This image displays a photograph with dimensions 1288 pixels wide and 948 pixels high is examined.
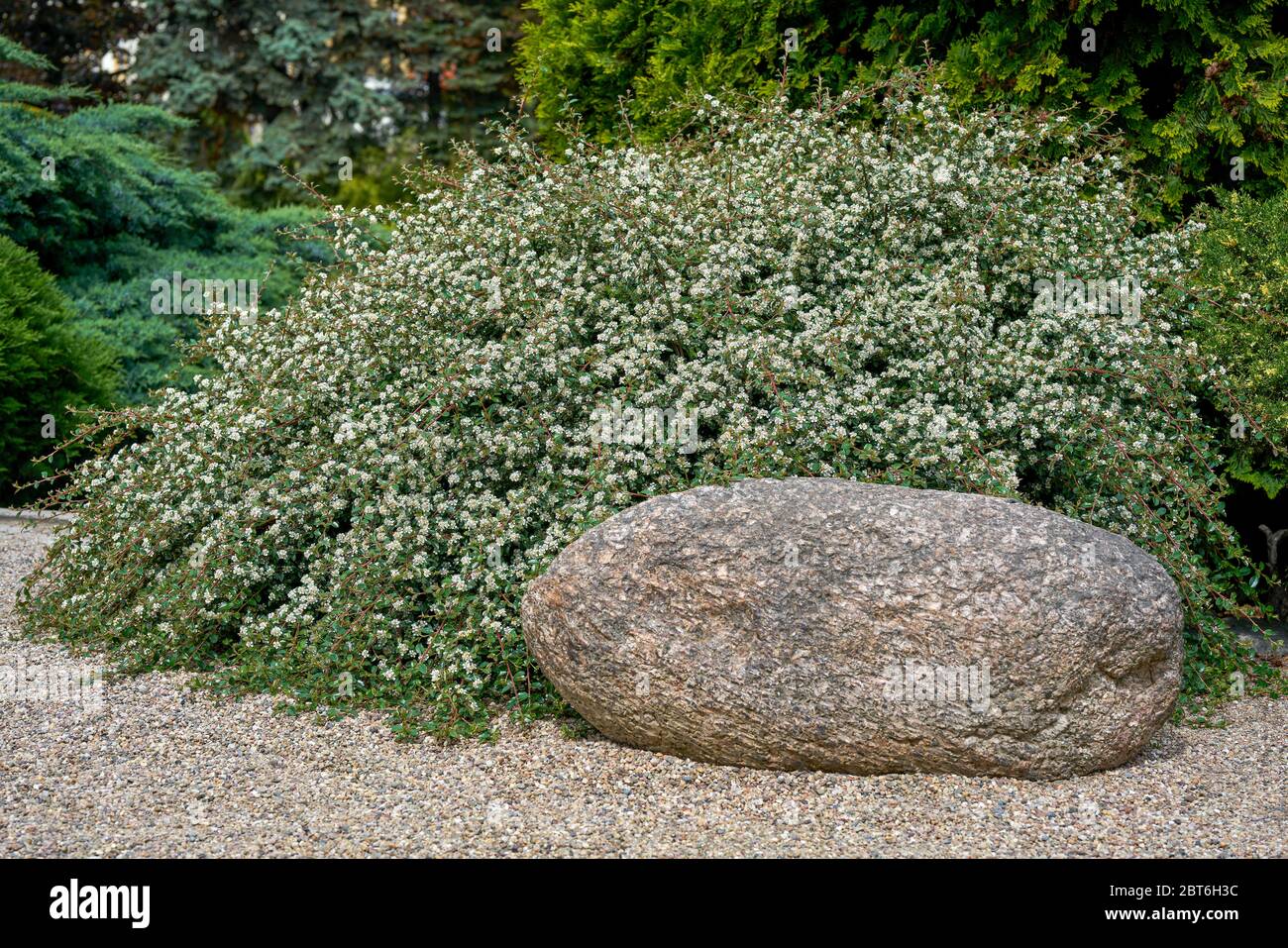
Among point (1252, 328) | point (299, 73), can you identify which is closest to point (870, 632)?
point (1252, 328)

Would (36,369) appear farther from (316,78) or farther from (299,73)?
(299,73)

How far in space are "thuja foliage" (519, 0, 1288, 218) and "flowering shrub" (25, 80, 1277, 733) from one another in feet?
1.97

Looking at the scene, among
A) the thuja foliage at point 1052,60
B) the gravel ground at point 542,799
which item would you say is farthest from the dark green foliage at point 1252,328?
the gravel ground at point 542,799

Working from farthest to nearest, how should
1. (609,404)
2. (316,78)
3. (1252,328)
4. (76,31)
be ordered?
1. (316,78)
2. (76,31)
3. (1252,328)
4. (609,404)

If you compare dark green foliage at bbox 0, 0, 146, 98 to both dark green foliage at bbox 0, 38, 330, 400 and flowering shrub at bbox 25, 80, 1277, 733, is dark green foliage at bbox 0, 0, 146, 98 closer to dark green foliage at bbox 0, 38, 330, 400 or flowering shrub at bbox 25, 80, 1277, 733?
dark green foliage at bbox 0, 38, 330, 400

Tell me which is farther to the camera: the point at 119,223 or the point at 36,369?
the point at 119,223

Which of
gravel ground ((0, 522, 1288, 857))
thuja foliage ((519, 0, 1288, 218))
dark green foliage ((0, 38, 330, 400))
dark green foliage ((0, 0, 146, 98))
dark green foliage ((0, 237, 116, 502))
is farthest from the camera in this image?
dark green foliage ((0, 0, 146, 98))

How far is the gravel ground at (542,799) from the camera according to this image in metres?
3.03

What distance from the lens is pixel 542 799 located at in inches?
130

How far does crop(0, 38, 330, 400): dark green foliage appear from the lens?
8328 millimetres

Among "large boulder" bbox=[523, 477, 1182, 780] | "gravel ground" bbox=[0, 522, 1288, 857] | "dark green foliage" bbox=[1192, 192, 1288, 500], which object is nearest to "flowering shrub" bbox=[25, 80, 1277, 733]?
"dark green foliage" bbox=[1192, 192, 1288, 500]

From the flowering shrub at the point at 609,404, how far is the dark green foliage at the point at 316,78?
36.9ft

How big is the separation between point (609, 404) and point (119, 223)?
6527 millimetres

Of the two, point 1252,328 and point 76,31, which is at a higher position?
point 76,31
